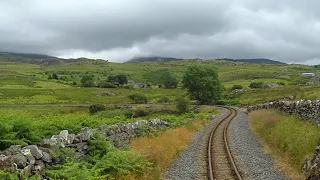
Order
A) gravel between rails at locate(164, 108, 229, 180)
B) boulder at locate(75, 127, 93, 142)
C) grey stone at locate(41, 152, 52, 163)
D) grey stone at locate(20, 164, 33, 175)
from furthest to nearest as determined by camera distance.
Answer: gravel between rails at locate(164, 108, 229, 180) < boulder at locate(75, 127, 93, 142) < grey stone at locate(41, 152, 52, 163) < grey stone at locate(20, 164, 33, 175)

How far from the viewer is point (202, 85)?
102 metres

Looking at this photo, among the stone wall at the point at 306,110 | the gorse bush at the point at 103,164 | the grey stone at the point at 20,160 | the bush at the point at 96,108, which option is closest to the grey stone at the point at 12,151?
the grey stone at the point at 20,160

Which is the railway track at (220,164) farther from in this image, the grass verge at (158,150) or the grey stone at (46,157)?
the grey stone at (46,157)

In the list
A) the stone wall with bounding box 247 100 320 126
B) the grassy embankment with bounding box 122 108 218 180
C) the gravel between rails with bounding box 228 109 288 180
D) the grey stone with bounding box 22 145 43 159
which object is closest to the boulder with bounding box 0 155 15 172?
the grey stone with bounding box 22 145 43 159

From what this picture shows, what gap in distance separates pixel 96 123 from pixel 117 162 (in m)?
6.71

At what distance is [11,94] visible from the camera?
11706cm

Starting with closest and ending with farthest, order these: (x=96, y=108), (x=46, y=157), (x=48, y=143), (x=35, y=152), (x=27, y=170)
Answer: (x=27, y=170), (x=35, y=152), (x=46, y=157), (x=48, y=143), (x=96, y=108)

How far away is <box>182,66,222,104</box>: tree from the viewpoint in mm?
102312

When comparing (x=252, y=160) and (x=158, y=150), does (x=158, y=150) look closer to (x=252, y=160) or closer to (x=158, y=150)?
(x=158, y=150)

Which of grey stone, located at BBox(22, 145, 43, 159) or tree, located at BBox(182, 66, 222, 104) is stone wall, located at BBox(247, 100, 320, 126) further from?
tree, located at BBox(182, 66, 222, 104)

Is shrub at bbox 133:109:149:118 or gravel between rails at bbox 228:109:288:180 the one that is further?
shrub at bbox 133:109:149:118

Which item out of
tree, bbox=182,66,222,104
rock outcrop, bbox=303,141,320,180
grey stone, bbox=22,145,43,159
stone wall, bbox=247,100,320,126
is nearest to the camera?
grey stone, bbox=22,145,43,159

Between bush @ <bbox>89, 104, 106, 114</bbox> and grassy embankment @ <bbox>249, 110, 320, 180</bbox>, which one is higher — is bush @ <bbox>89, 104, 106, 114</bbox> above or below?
below

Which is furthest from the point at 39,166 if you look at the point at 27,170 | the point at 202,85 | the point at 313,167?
the point at 202,85
